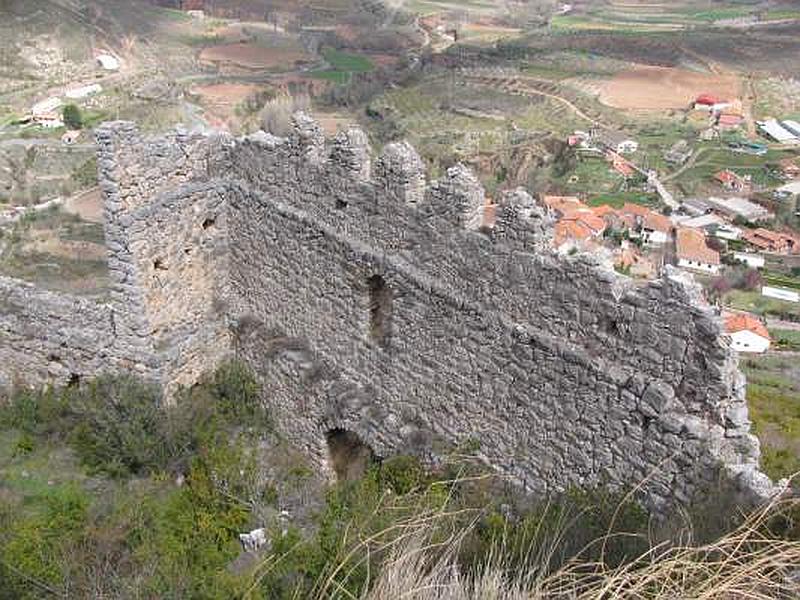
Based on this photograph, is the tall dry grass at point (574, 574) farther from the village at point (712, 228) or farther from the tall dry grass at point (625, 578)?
the village at point (712, 228)

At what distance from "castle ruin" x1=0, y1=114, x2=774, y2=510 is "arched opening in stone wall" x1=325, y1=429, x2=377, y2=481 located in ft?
0.46

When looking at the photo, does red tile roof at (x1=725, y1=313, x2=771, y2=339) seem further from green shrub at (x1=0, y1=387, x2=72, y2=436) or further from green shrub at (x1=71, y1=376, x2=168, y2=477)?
green shrub at (x1=0, y1=387, x2=72, y2=436)

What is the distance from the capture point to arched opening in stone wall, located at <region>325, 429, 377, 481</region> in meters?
8.52

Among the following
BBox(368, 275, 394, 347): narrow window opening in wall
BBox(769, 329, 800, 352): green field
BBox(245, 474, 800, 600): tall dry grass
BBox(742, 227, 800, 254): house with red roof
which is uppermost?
BBox(245, 474, 800, 600): tall dry grass

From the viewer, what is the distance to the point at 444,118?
68.4 metres

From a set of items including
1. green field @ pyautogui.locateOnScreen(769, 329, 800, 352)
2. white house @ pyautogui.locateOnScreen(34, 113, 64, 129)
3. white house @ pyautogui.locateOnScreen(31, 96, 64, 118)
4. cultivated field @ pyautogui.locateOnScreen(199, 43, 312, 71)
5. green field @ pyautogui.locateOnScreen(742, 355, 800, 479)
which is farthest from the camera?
cultivated field @ pyautogui.locateOnScreen(199, 43, 312, 71)

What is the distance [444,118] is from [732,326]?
41.3m

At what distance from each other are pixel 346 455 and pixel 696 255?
128 ft

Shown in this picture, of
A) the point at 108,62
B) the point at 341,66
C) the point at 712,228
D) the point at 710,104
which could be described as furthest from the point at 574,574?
the point at 341,66

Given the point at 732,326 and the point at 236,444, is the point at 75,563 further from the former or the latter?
the point at 732,326

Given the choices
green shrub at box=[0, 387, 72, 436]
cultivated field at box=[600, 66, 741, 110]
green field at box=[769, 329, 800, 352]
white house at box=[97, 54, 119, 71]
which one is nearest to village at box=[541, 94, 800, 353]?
green field at box=[769, 329, 800, 352]

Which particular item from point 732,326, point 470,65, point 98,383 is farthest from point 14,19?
point 98,383

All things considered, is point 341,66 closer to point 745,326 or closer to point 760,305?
point 760,305

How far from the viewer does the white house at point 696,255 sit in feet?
141
